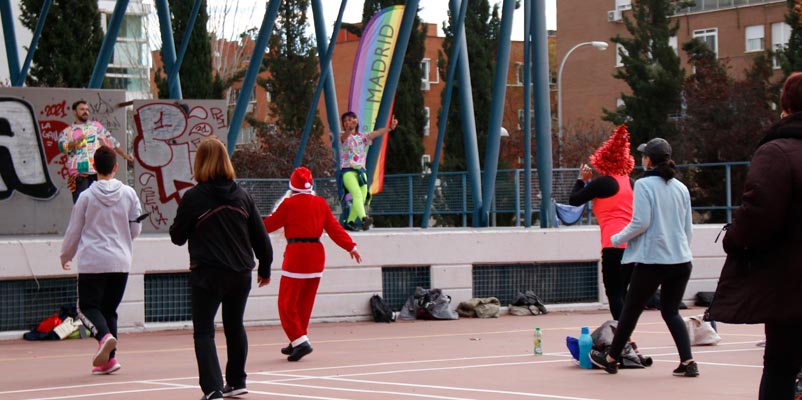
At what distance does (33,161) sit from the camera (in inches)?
665

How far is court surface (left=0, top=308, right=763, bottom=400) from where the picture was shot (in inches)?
362

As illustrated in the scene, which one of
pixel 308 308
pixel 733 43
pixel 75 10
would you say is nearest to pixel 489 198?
pixel 308 308

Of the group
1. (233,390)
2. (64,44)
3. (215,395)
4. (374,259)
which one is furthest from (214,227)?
(64,44)

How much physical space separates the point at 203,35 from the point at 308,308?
3107 cm

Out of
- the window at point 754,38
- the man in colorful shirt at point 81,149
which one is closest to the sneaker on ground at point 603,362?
the man in colorful shirt at point 81,149

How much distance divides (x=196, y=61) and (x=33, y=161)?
81.0 ft

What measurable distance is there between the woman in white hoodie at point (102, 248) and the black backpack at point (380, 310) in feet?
19.6

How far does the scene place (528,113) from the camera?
64.5 ft

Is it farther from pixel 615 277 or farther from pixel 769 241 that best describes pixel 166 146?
pixel 769 241

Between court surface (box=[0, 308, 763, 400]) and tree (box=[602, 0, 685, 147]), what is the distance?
121ft

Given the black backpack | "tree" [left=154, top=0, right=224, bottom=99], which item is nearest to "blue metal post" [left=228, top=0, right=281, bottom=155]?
the black backpack

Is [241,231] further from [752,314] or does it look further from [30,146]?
[30,146]

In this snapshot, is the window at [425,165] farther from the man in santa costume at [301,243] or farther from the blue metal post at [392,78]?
the man in santa costume at [301,243]

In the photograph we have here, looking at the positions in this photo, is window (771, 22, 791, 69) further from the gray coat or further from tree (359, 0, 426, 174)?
the gray coat
